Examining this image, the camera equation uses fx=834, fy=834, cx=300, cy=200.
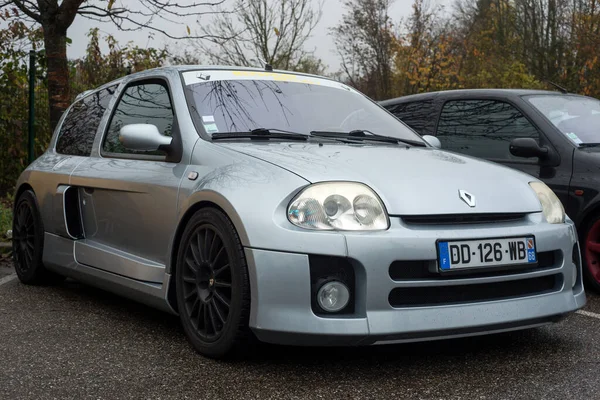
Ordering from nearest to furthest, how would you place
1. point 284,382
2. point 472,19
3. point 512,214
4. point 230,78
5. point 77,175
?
point 284,382 < point 512,214 < point 230,78 < point 77,175 < point 472,19

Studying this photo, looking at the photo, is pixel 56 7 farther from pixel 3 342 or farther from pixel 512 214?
Result: pixel 512 214

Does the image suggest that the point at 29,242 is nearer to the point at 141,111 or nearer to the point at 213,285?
the point at 141,111

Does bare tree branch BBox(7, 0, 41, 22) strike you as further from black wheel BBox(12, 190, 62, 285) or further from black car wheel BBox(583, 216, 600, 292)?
black car wheel BBox(583, 216, 600, 292)

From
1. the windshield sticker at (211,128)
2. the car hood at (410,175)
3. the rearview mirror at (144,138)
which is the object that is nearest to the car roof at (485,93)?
the car hood at (410,175)

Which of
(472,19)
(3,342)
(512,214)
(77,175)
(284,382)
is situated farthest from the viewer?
(472,19)

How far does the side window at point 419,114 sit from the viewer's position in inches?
282

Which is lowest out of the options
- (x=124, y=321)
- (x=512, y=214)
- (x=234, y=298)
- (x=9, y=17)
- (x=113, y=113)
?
(x=124, y=321)

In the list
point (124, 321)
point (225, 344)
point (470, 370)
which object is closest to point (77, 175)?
point (124, 321)

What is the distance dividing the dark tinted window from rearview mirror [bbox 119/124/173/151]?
45.5 inches

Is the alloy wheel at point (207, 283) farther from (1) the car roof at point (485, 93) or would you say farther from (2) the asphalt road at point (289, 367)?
(1) the car roof at point (485, 93)

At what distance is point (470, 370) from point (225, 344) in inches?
42.5

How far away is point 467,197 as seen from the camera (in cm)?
366

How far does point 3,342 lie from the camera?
14.1ft

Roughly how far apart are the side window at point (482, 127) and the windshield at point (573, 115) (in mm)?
190
